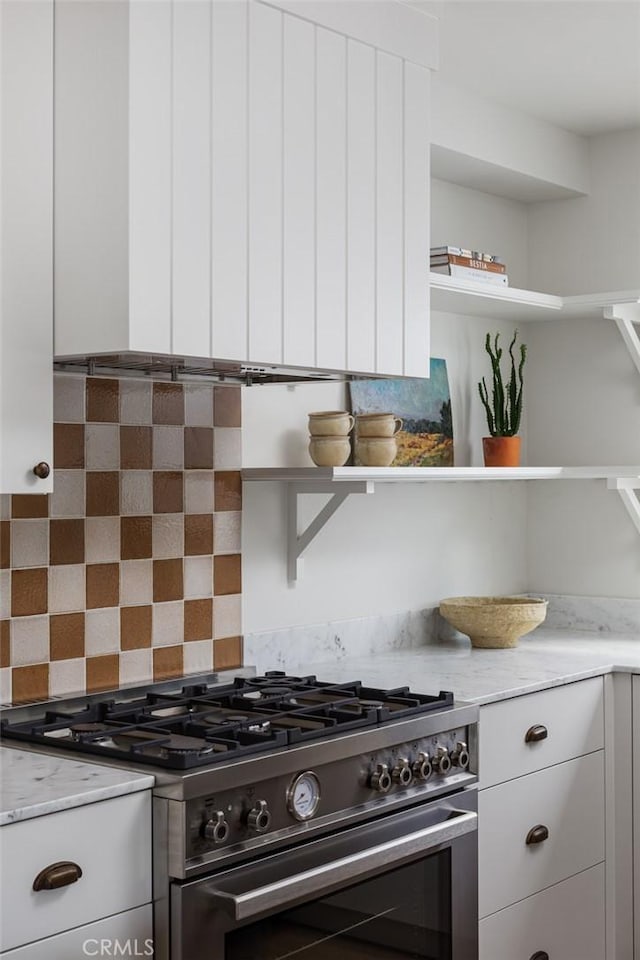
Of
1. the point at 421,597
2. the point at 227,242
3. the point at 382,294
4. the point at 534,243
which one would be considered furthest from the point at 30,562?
the point at 534,243

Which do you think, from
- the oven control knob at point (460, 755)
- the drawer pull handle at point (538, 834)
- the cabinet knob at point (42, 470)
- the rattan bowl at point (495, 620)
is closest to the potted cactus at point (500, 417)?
the rattan bowl at point (495, 620)

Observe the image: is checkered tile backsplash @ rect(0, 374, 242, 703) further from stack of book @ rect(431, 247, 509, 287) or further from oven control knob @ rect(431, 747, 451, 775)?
stack of book @ rect(431, 247, 509, 287)

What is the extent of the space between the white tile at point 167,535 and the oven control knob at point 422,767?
76 centimetres

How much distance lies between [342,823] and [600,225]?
2.45m

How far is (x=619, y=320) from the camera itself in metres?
3.70

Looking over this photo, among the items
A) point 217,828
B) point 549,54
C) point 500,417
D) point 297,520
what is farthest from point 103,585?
point 549,54

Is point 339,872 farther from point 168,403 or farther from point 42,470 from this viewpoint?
point 168,403

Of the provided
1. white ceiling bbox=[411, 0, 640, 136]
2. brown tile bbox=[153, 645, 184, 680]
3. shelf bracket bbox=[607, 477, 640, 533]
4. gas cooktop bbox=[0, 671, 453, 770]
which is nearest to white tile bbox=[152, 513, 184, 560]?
brown tile bbox=[153, 645, 184, 680]

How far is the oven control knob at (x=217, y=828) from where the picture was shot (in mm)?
1941

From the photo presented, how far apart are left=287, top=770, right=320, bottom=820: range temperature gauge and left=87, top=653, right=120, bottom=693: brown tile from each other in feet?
2.07

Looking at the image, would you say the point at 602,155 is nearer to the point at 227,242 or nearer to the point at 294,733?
the point at 227,242

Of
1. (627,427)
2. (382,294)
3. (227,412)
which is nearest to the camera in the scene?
(382,294)

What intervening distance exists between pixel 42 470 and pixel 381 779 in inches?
35.1

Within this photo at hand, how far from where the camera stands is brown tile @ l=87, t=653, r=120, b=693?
2.57 meters
